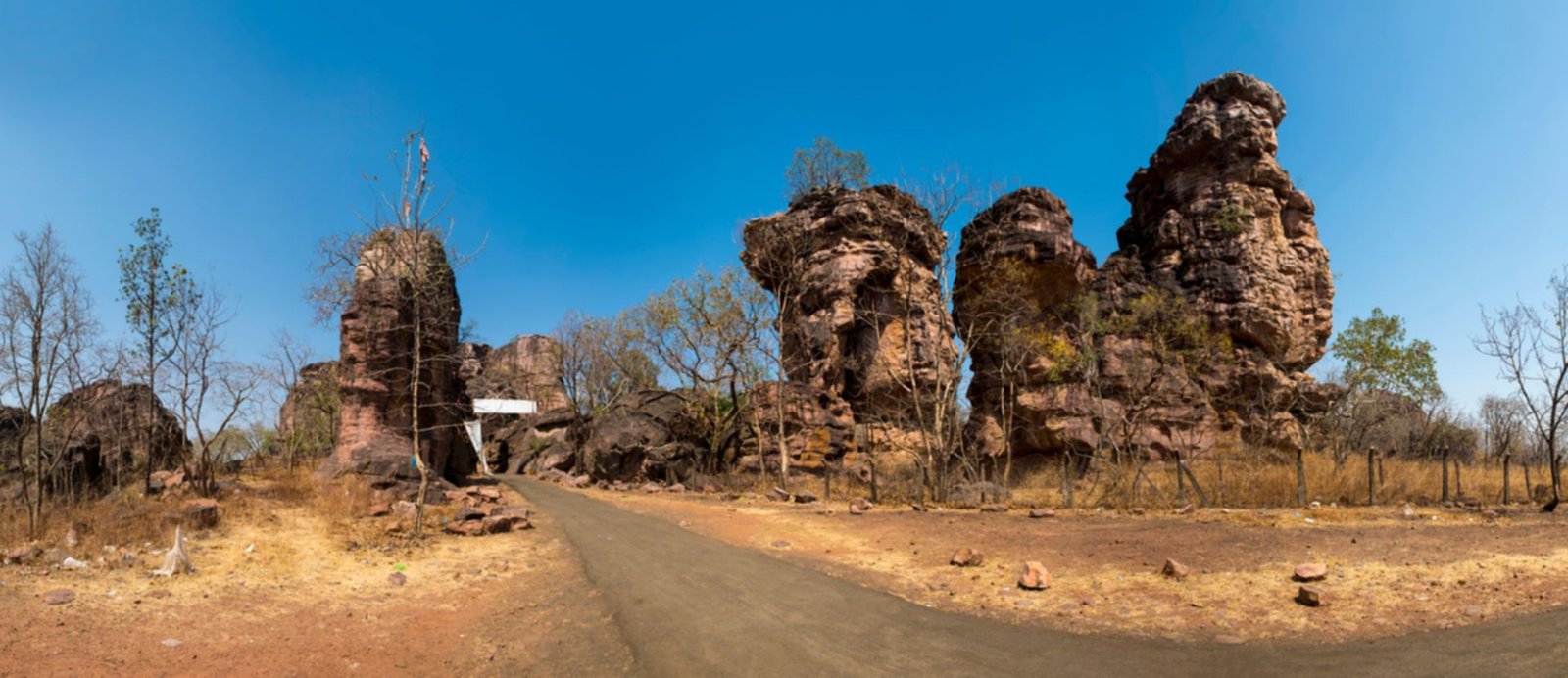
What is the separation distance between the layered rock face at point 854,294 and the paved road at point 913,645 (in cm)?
2551

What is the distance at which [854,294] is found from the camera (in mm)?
35531

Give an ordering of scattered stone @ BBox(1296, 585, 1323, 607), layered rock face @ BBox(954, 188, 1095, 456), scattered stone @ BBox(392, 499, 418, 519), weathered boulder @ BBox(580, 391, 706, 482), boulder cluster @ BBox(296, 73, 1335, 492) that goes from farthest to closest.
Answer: weathered boulder @ BBox(580, 391, 706, 482), layered rock face @ BBox(954, 188, 1095, 456), boulder cluster @ BBox(296, 73, 1335, 492), scattered stone @ BBox(392, 499, 418, 519), scattered stone @ BBox(1296, 585, 1323, 607)

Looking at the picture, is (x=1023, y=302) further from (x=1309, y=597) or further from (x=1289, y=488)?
(x=1309, y=597)

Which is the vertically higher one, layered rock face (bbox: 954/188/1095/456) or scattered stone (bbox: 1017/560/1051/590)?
layered rock face (bbox: 954/188/1095/456)

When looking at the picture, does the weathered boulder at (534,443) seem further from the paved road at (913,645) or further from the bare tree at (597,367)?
the paved road at (913,645)

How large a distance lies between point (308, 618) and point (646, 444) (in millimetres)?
27272

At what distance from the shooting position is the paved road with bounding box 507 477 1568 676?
5840 millimetres

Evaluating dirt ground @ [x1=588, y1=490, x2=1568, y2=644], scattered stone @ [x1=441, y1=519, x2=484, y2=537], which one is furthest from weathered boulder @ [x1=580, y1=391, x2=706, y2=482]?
dirt ground @ [x1=588, y1=490, x2=1568, y2=644]

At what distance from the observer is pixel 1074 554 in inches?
419

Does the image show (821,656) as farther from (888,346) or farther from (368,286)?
(888,346)

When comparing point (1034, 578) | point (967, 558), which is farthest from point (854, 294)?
point (1034, 578)

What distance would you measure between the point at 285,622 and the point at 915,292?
107 feet

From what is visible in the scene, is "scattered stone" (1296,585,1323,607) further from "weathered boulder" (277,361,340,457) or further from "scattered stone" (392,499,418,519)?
"weathered boulder" (277,361,340,457)

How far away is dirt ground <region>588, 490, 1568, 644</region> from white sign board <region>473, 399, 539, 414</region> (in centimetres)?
4305
